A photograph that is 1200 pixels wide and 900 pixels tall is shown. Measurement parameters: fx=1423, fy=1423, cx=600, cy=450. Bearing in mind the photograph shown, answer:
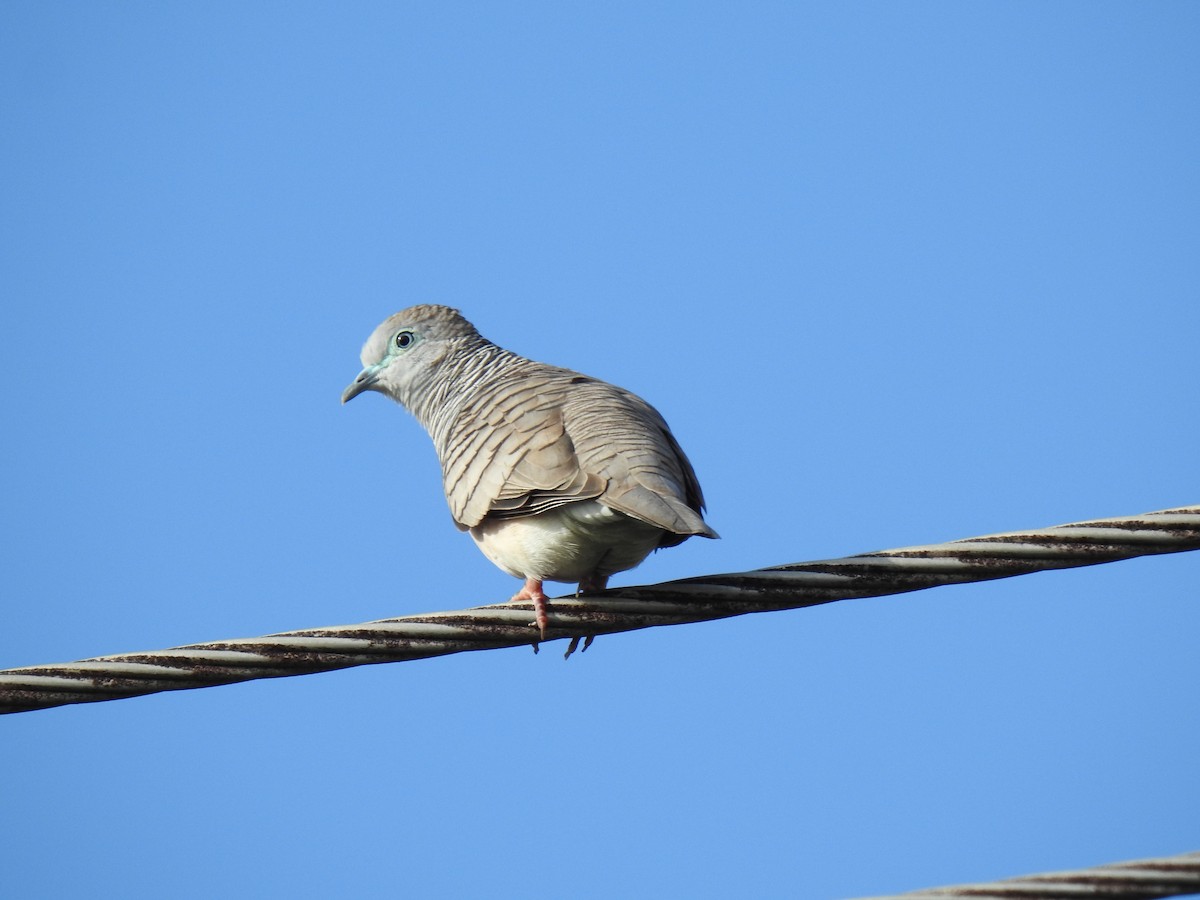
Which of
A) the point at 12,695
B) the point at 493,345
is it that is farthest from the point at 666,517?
the point at 493,345

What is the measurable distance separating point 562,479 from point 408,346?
298 cm

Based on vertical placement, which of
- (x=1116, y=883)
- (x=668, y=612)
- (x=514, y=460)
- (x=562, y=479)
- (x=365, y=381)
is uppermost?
(x=365, y=381)

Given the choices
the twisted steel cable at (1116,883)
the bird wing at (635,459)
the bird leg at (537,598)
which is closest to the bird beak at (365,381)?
the bird wing at (635,459)

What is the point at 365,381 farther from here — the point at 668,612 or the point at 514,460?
the point at 668,612

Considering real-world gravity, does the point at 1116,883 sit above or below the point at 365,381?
below

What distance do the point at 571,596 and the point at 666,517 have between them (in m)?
0.55

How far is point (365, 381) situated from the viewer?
825 cm

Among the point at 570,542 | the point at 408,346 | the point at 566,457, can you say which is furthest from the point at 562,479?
the point at 408,346

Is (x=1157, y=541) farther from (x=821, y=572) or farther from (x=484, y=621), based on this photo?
→ (x=484, y=621)

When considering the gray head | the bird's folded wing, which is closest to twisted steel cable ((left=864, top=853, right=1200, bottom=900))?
the bird's folded wing

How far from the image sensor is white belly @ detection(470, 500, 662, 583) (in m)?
5.47

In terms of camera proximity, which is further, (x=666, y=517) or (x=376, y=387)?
(x=376, y=387)

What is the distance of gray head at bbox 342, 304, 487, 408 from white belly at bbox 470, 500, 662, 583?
6.99ft

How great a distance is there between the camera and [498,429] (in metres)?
6.24
